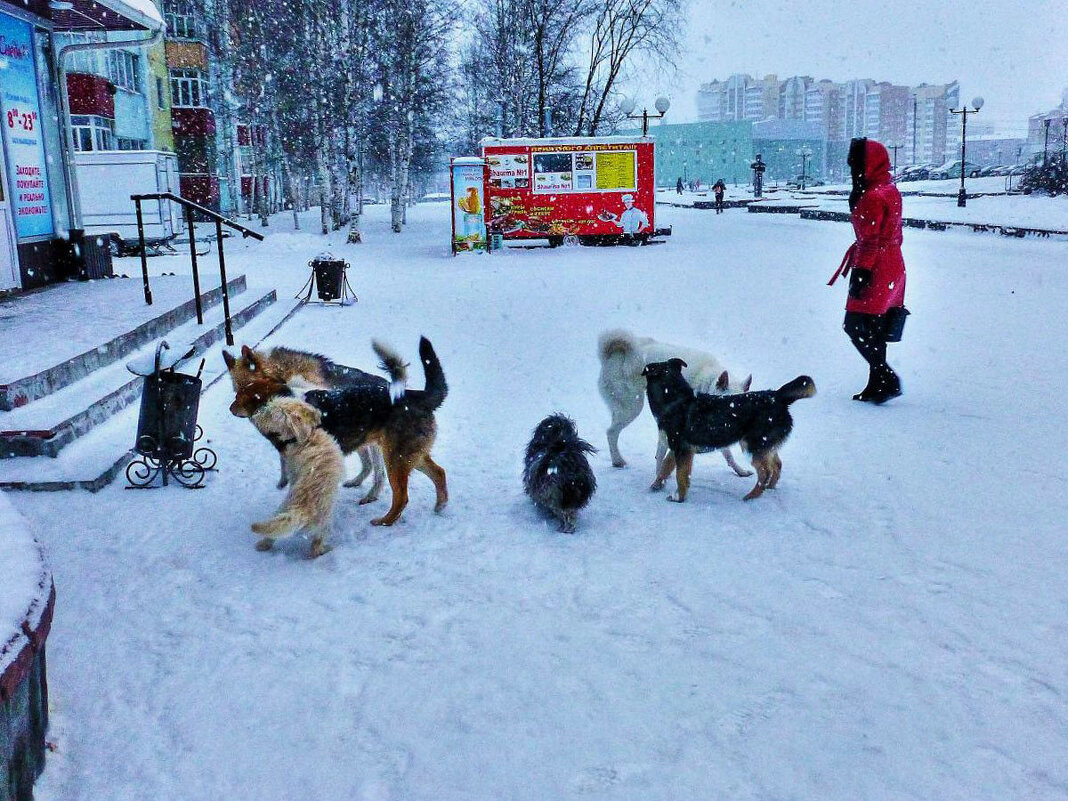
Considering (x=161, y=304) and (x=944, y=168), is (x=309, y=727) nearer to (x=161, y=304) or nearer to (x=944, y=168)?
(x=161, y=304)

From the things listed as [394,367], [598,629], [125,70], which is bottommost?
[598,629]

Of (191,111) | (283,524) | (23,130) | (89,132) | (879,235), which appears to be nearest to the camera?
(283,524)

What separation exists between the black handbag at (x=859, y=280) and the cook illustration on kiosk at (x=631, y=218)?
1531 cm

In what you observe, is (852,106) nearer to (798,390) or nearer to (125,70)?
(125,70)

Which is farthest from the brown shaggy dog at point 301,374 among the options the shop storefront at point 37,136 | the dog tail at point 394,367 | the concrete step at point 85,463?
the shop storefront at point 37,136

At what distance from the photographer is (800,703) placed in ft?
8.73

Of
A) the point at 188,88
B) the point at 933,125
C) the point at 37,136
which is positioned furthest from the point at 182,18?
the point at 933,125

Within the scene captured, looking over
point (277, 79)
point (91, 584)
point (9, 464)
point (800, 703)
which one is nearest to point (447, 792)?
point (800, 703)

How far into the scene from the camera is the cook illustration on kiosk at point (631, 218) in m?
21.4

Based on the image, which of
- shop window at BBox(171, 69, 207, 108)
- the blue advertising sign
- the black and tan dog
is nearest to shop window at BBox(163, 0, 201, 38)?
shop window at BBox(171, 69, 207, 108)

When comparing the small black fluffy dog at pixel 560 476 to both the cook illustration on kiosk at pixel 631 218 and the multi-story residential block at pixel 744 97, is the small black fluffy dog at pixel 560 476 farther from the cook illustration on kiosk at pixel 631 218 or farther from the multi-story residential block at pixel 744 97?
the multi-story residential block at pixel 744 97

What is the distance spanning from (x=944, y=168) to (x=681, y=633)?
67.7 m

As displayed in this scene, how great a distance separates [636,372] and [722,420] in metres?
0.74

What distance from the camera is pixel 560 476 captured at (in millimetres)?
4125
